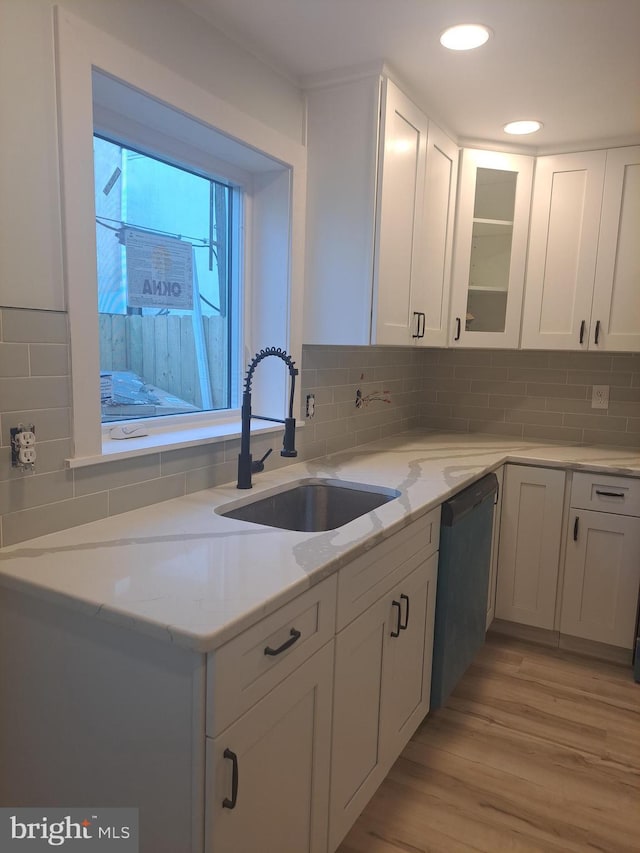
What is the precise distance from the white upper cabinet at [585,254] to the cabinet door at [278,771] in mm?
2133

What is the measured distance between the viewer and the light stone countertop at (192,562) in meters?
1.06

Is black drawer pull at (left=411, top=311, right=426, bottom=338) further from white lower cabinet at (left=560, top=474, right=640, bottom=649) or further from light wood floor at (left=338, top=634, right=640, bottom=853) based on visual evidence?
light wood floor at (left=338, top=634, right=640, bottom=853)

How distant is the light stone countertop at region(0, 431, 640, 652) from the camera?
1057mm

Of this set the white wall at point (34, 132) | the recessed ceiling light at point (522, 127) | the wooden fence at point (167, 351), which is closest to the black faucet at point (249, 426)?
the wooden fence at point (167, 351)

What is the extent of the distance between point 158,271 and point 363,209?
2.54 feet

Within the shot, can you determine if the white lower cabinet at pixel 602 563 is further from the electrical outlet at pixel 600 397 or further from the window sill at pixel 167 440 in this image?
Answer: the window sill at pixel 167 440

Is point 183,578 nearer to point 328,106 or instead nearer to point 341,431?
point 341,431

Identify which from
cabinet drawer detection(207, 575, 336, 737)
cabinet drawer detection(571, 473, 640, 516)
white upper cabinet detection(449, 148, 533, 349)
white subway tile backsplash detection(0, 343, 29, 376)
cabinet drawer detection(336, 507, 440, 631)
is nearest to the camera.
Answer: cabinet drawer detection(207, 575, 336, 737)

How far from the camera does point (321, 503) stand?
2.09 meters

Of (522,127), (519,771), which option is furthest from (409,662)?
(522,127)

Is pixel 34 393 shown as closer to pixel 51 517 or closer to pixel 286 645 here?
pixel 51 517

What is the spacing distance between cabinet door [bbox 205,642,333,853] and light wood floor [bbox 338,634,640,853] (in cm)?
44

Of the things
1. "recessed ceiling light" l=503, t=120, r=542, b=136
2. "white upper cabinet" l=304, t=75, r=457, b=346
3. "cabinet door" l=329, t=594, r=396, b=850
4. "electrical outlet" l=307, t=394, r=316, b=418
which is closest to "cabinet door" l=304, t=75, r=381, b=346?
"white upper cabinet" l=304, t=75, r=457, b=346

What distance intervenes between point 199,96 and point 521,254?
1791 millimetres
